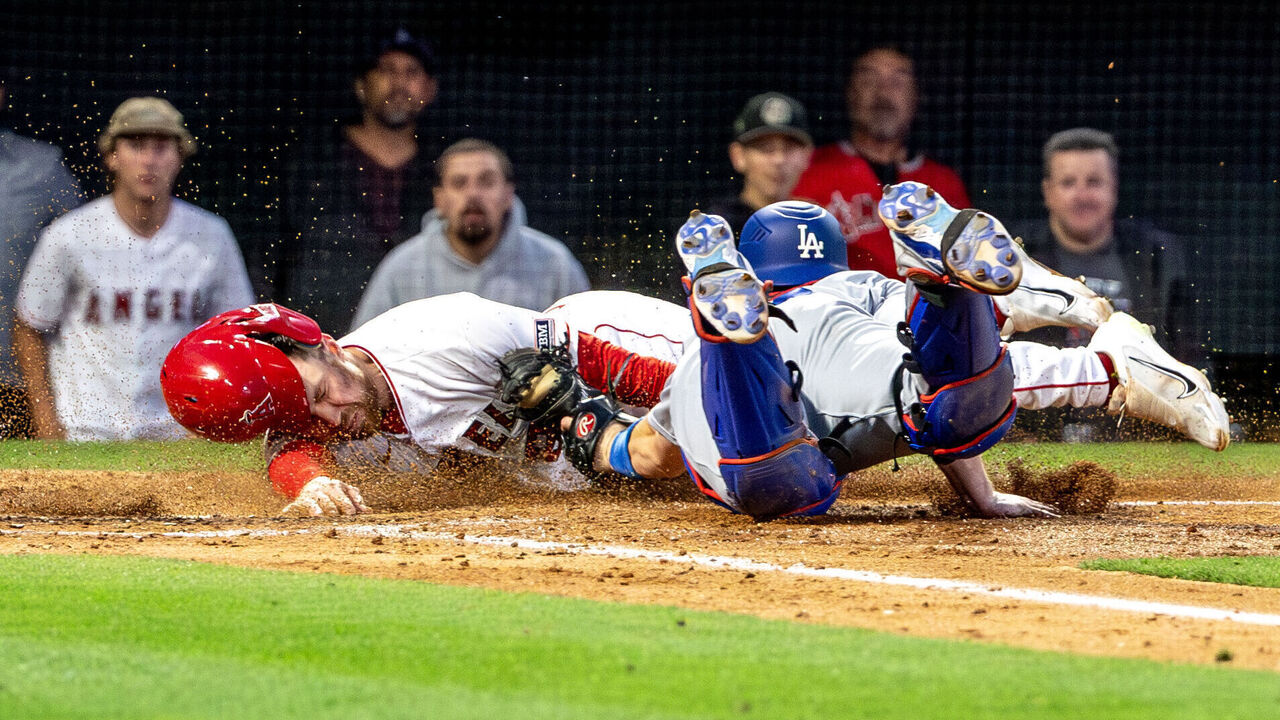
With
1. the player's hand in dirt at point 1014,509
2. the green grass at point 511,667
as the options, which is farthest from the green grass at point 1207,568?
the green grass at point 511,667

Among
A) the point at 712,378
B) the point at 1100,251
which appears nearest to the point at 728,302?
the point at 712,378

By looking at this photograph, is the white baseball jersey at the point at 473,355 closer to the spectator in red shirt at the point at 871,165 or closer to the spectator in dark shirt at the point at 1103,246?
the spectator in red shirt at the point at 871,165

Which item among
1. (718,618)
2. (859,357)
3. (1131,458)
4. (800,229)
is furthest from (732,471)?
(1131,458)

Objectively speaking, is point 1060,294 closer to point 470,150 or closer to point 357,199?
point 470,150

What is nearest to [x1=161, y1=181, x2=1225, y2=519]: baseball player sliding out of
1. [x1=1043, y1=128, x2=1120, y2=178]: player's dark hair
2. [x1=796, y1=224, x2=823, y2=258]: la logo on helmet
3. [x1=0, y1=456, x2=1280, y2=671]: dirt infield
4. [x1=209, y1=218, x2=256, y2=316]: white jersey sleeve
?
[x1=796, y1=224, x2=823, y2=258]: la logo on helmet

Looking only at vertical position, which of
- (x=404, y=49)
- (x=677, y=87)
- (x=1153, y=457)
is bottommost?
(x=1153, y=457)

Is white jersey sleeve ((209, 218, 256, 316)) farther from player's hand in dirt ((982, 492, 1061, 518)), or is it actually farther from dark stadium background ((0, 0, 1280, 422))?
player's hand in dirt ((982, 492, 1061, 518))

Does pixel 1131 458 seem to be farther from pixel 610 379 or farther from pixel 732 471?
pixel 732 471
